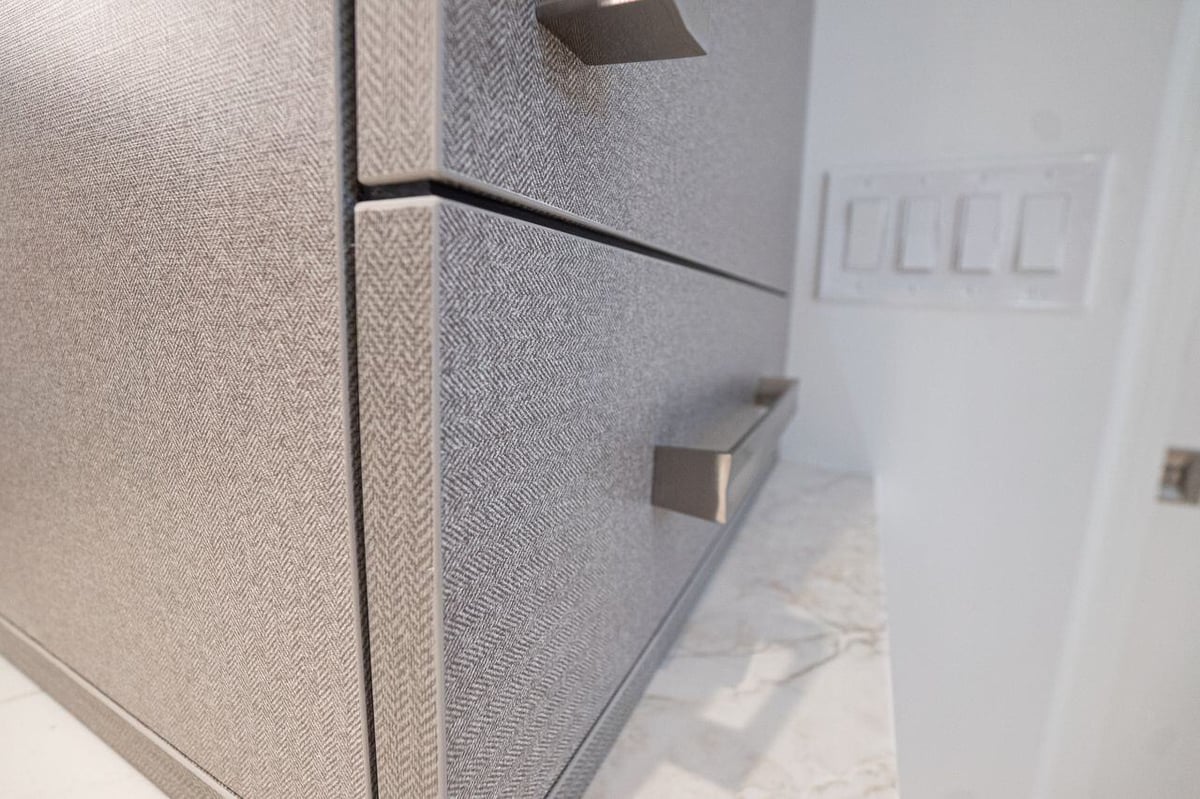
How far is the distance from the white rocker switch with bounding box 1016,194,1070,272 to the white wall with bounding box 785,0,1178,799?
0.14 feet

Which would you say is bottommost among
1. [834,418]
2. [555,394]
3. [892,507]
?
[892,507]

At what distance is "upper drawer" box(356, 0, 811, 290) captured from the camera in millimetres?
129

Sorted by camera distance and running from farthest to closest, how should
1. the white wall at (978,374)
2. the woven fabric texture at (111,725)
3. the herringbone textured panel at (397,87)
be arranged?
the white wall at (978,374) → the woven fabric texture at (111,725) → the herringbone textured panel at (397,87)

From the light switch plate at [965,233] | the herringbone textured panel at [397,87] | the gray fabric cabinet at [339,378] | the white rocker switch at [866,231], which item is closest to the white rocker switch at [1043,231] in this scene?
the light switch plate at [965,233]

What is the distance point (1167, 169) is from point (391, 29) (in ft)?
2.82

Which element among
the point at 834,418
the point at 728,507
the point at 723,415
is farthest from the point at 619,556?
the point at 834,418

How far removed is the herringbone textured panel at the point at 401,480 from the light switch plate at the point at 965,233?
0.72m

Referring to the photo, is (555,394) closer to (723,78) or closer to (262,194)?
(262,194)

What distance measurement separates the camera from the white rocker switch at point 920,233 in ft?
2.18

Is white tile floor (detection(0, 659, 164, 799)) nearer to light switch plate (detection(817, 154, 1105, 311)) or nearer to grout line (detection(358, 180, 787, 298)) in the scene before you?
grout line (detection(358, 180, 787, 298))

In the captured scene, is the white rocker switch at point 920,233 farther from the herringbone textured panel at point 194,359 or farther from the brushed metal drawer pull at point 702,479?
the herringbone textured panel at point 194,359

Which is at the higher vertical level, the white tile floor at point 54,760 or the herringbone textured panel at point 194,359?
the herringbone textured panel at point 194,359

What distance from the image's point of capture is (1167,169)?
1.96 ft

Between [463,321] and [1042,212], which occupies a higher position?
[1042,212]
